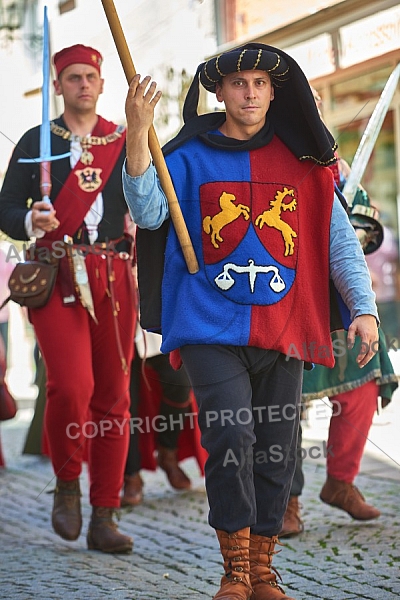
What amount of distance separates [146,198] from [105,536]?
6.26 ft

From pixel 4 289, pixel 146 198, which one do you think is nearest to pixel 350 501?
pixel 146 198

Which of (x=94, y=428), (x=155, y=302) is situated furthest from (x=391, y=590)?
(x=94, y=428)

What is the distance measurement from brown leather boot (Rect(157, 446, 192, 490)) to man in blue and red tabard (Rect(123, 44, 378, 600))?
9.46 feet

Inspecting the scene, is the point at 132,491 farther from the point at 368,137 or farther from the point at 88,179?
the point at 368,137

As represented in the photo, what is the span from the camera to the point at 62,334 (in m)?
4.84

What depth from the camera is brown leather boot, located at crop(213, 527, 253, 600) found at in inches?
140

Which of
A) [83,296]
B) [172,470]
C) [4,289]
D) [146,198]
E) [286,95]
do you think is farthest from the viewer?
[4,289]

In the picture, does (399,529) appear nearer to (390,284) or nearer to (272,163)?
(272,163)

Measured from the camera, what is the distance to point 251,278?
366 cm

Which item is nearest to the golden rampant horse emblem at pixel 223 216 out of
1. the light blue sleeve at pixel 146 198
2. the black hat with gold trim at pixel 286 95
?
the light blue sleeve at pixel 146 198

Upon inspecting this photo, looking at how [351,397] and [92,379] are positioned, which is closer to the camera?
[92,379]

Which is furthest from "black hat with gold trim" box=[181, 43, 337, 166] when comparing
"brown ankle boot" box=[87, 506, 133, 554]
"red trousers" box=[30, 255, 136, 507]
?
"brown ankle boot" box=[87, 506, 133, 554]

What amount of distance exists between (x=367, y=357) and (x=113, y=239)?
5.67 ft

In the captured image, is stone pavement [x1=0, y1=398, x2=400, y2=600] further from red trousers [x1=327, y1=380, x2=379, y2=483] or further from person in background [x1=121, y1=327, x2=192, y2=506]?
red trousers [x1=327, y1=380, x2=379, y2=483]
